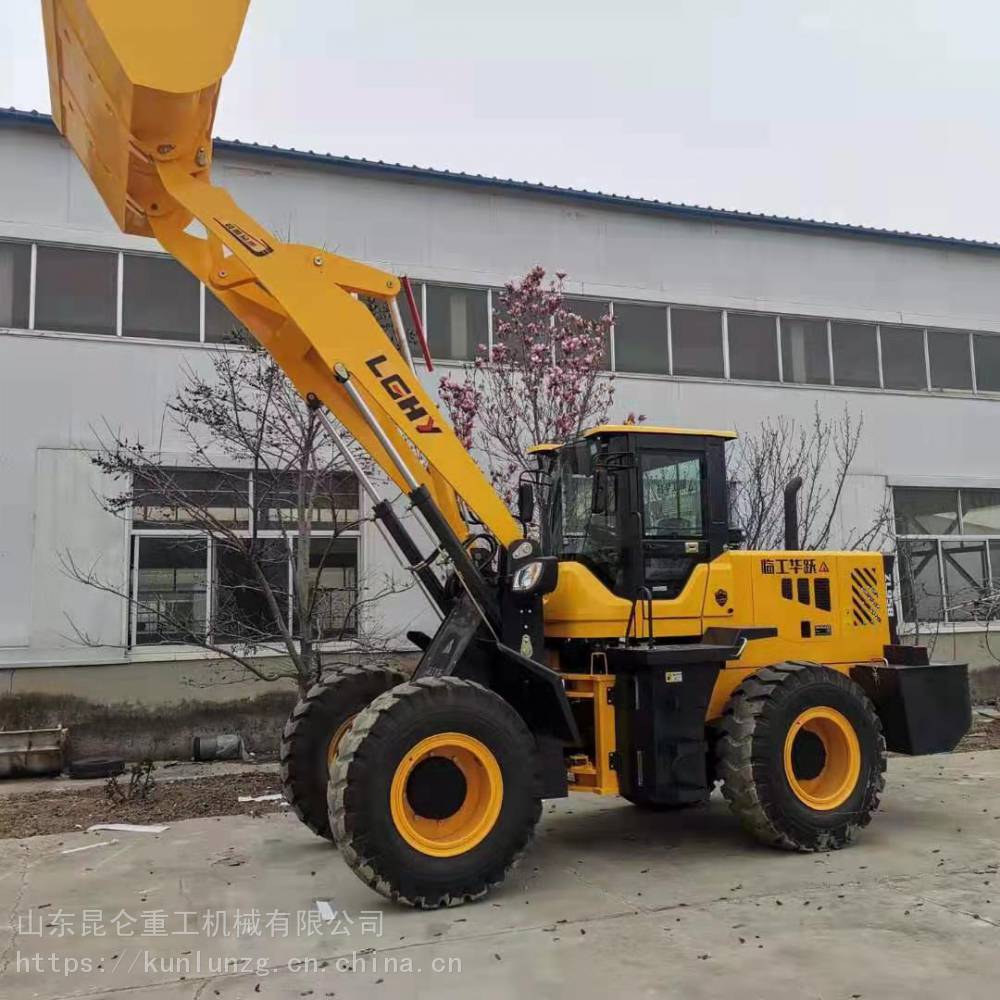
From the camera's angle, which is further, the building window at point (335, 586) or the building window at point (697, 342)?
the building window at point (697, 342)

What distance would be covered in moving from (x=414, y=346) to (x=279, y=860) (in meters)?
6.59

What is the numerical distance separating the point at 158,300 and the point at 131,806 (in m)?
6.07

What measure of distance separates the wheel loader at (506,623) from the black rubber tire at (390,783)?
0.01 m

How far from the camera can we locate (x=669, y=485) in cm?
675

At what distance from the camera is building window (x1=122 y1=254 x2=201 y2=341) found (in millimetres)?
11297

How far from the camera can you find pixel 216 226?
593 centimetres

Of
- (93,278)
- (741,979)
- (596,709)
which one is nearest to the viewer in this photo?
(741,979)

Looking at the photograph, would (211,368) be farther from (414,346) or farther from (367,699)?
(367,699)

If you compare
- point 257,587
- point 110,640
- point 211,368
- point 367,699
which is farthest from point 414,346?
point 367,699

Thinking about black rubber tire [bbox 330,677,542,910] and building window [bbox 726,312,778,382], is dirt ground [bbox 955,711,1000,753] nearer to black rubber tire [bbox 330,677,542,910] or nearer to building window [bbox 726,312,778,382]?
building window [bbox 726,312,778,382]

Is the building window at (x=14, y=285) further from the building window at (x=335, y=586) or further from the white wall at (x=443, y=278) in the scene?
the building window at (x=335, y=586)

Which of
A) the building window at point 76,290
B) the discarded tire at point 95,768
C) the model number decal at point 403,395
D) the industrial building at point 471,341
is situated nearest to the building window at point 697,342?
the industrial building at point 471,341

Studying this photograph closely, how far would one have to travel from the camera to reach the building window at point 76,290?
35.9 feet

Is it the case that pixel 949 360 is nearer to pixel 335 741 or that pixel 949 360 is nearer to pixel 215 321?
pixel 215 321
